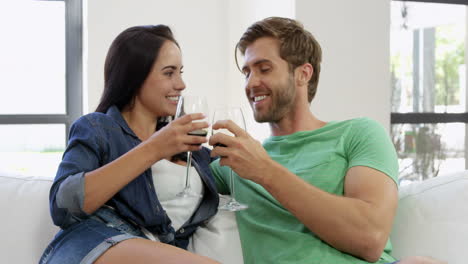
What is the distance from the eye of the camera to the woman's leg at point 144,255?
5.31ft

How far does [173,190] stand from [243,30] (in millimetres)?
1881

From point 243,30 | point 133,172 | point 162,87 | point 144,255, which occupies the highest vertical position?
point 243,30

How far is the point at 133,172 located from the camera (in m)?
1.72

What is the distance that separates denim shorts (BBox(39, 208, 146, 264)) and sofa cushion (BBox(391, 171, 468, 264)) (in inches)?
35.2

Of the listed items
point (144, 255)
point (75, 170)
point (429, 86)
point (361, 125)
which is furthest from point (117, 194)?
point (429, 86)

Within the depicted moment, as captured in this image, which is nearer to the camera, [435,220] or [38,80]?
[435,220]

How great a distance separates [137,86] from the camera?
2.12 metres

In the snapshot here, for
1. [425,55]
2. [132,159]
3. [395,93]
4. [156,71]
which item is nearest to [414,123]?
[395,93]

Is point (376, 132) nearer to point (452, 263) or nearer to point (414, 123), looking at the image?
point (452, 263)

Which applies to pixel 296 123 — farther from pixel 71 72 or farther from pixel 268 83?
pixel 71 72

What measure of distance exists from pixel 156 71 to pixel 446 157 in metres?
3.01

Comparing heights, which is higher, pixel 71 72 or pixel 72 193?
pixel 71 72

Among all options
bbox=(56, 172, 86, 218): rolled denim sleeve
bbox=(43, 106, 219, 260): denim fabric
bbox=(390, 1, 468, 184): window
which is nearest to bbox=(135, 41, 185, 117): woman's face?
bbox=(43, 106, 219, 260): denim fabric

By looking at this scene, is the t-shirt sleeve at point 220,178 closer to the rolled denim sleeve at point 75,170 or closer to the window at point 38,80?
the rolled denim sleeve at point 75,170
